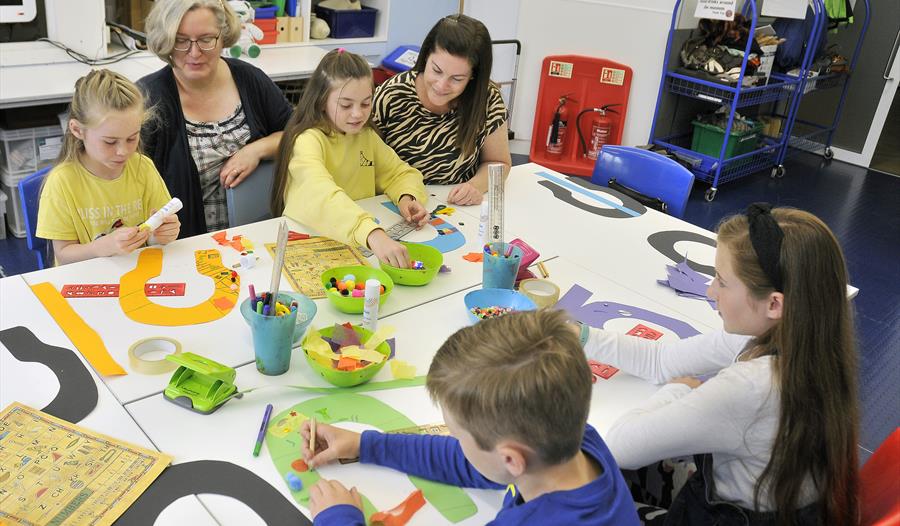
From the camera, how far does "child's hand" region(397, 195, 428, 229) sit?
2002mm

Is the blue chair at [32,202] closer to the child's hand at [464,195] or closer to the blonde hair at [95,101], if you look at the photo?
the blonde hair at [95,101]

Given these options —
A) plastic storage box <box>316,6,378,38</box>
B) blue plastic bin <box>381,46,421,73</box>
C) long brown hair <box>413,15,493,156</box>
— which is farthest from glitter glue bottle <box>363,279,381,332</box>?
plastic storage box <box>316,6,378,38</box>

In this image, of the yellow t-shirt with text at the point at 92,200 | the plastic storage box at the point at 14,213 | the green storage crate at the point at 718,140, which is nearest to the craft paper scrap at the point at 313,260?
the yellow t-shirt with text at the point at 92,200

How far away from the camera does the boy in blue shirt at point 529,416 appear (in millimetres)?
882

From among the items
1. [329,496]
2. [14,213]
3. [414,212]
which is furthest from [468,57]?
[14,213]

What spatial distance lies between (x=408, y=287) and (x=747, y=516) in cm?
85

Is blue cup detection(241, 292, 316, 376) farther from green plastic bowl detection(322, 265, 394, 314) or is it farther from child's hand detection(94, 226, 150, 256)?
child's hand detection(94, 226, 150, 256)

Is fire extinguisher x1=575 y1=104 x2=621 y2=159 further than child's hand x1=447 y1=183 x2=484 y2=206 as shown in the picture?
Yes

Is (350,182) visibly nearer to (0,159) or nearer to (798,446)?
(798,446)

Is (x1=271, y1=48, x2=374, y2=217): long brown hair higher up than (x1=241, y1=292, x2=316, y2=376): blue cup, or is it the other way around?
(x1=271, y1=48, x2=374, y2=217): long brown hair

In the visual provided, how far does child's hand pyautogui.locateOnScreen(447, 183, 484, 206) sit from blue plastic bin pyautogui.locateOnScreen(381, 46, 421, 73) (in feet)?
7.08

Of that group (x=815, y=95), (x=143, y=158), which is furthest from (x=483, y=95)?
(x=815, y=95)

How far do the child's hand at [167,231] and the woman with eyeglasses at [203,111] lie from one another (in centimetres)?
40

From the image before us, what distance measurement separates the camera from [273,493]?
1067mm
